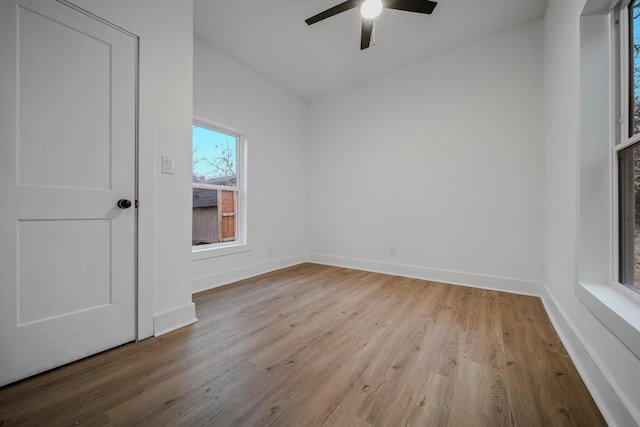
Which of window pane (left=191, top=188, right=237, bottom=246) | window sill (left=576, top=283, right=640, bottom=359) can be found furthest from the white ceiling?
window sill (left=576, top=283, right=640, bottom=359)

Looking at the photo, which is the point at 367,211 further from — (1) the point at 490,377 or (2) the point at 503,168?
(1) the point at 490,377

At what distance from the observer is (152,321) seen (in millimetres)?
1680

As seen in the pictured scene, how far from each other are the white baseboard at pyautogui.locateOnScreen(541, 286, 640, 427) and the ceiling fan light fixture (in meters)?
2.62

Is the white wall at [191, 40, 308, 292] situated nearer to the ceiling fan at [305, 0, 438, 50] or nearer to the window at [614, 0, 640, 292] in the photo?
the ceiling fan at [305, 0, 438, 50]

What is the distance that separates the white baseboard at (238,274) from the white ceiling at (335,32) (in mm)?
2683

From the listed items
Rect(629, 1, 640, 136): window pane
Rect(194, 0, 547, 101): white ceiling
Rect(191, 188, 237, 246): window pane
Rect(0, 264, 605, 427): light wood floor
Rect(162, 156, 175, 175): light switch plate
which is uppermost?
Rect(194, 0, 547, 101): white ceiling

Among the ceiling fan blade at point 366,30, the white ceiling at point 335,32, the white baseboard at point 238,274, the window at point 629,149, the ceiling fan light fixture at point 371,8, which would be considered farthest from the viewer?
the white baseboard at point 238,274

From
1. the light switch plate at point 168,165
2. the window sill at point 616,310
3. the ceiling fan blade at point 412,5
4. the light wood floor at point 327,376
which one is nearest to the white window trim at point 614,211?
the window sill at point 616,310

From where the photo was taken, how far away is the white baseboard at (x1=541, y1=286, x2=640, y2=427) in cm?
94

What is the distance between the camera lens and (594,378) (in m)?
1.15

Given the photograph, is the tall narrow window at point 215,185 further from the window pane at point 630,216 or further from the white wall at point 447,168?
the window pane at point 630,216

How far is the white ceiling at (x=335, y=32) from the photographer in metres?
2.29

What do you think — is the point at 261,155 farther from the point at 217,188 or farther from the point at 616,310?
the point at 616,310

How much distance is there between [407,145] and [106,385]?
137 inches
